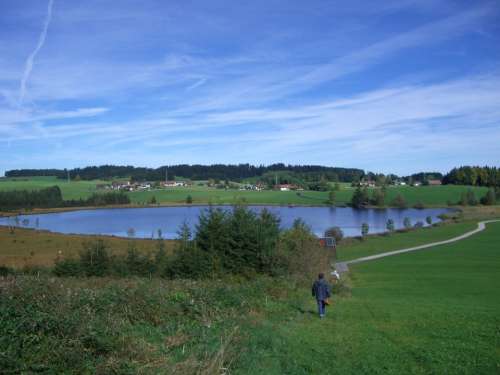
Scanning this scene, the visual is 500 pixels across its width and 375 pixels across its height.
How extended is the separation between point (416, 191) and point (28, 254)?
113555 mm

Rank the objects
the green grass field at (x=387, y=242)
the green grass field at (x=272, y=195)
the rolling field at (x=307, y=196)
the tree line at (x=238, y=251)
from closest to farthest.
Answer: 1. the tree line at (x=238, y=251)
2. the green grass field at (x=387, y=242)
3. the rolling field at (x=307, y=196)
4. the green grass field at (x=272, y=195)

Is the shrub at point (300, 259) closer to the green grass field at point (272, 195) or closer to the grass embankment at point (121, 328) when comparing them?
the grass embankment at point (121, 328)

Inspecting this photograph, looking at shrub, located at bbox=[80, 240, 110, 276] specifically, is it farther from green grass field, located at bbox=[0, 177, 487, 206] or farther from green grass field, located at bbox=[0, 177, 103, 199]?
green grass field, located at bbox=[0, 177, 103, 199]

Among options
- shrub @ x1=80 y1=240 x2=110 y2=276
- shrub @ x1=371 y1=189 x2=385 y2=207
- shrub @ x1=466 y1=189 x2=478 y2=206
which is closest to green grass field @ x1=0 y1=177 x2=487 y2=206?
shrub @ x1=371 y1=189 x2=385 y2=207

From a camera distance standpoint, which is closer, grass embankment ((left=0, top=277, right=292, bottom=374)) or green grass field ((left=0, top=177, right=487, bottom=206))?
grass embankment ((left=0, top=277, right=292, bottom=374))

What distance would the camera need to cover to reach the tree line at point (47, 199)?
115438 mm

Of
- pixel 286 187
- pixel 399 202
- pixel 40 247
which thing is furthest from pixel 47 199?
pixel 399 202

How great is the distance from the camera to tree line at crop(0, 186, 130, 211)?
115 meters

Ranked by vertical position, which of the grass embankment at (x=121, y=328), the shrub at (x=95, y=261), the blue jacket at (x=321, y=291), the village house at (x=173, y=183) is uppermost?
the village house at (x=173, y=183)

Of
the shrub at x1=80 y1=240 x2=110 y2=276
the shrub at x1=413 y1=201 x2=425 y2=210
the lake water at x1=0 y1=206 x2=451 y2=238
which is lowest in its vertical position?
the lake water at x1=0 y1=206 x2=451 y2=238

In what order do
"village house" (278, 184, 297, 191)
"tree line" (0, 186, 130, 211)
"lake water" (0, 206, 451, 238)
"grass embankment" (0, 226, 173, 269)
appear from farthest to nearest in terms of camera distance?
"village house" (278, 184, 297, 191), "tree line" (0, 186, 130, 211), "lake water" (0, 206, 451, 238), "grass embankment" (0, 226, 173, 269)

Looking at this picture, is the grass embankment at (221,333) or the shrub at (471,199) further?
the shrub at (471,199)

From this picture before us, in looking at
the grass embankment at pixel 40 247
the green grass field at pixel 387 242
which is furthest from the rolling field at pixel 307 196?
the grass embankment at pixel 40 247

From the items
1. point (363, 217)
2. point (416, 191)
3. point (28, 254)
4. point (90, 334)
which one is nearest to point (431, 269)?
point (90, 334)
